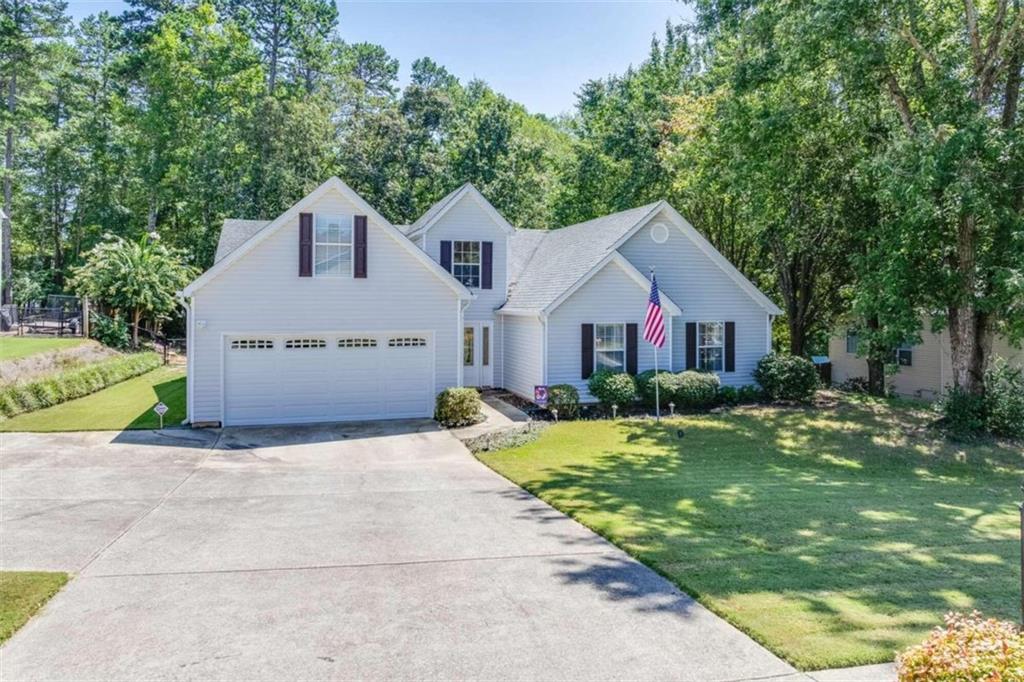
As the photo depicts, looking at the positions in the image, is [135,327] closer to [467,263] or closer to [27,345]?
[27,345]

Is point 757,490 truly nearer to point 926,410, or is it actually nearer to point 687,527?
point 687,527

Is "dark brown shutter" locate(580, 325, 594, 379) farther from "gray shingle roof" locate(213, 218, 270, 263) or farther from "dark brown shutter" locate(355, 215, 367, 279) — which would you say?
"gray shingle roof" locate(213, 218, 270, 263)

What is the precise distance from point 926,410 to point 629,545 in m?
16.9

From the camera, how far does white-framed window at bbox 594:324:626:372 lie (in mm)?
20062

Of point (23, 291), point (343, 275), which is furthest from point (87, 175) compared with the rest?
point (343, 275)

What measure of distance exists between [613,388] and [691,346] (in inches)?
149

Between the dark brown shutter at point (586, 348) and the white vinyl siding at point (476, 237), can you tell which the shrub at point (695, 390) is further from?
the white vinyl siding at point (476, 237)

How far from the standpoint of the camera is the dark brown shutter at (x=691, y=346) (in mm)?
21078

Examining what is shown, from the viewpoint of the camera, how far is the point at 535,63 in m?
29.4

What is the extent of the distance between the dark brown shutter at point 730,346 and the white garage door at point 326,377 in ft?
31.7

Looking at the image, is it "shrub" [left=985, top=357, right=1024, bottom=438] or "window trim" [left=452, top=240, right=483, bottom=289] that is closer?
"shrub" [left=985, top=357, right=1024, bottom=438]

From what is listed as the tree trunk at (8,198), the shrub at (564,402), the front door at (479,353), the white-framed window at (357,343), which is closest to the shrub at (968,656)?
the shrub at (564,402)

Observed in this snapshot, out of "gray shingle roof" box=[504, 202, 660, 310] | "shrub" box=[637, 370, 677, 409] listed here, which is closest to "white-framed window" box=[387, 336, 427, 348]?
"gray shingle roof" box=[504, 202, 660, 310]

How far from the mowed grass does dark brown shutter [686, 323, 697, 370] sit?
10.2 ft
